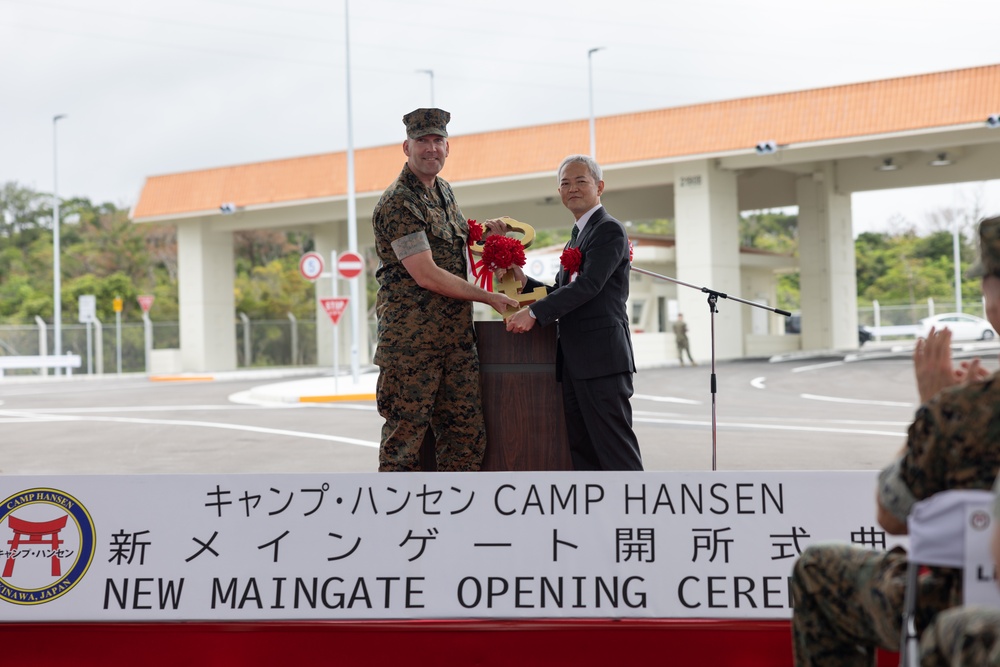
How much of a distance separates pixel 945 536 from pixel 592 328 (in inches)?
102

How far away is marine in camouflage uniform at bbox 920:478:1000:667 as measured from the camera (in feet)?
5.92

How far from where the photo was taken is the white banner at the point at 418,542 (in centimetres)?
338

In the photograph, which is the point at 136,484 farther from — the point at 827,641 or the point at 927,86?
the point at 927,86

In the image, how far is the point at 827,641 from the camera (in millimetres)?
2439

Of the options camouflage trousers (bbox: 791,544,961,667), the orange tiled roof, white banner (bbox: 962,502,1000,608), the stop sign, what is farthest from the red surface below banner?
the orange tiled roof

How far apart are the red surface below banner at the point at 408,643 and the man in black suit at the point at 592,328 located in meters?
1.26

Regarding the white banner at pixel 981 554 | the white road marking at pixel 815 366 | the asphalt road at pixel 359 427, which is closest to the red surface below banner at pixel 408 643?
the white banner at pixel 981 554

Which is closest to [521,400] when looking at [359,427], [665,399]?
[359,427]

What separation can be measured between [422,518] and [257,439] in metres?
9.23

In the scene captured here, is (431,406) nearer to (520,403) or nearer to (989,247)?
(520,403)

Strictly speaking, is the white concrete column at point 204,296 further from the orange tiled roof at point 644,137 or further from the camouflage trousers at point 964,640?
the camouflage trousers at point 964,640

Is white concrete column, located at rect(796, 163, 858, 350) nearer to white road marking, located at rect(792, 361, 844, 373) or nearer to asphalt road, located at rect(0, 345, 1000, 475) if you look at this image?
white road marking, located at rect(792, 361, 844, 373)

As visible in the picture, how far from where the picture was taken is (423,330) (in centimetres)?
458

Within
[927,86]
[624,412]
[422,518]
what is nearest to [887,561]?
[422,518]
